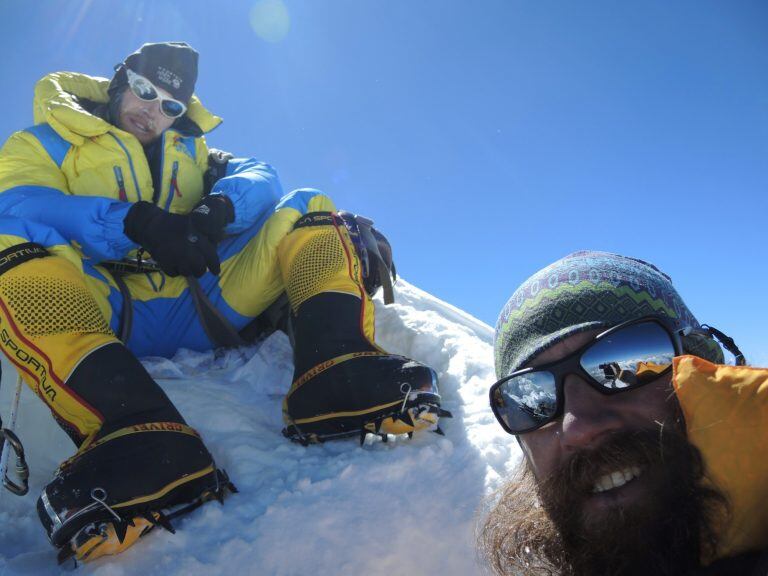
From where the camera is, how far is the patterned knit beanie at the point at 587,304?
4.63 ft

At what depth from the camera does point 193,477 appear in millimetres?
1519

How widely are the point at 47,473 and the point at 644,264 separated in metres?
2.38

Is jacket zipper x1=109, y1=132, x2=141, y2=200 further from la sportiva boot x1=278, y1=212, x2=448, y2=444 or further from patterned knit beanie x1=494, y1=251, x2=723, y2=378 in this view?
patterned knit beanie x1=494, y1=251, x2=723, y2=378

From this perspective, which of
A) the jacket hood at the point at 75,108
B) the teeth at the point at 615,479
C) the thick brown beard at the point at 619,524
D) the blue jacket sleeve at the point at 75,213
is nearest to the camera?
the thick brown beard at the point at 619,524

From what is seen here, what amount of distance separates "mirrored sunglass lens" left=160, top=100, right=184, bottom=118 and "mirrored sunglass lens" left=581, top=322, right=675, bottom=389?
2641 millimetres

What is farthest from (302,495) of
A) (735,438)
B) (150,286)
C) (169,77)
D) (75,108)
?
(169,77)

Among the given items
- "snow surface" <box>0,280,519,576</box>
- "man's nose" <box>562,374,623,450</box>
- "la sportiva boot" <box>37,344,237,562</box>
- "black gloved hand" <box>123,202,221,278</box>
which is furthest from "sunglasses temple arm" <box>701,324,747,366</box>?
"black gloved hand" <box>123,202,221,278</box>

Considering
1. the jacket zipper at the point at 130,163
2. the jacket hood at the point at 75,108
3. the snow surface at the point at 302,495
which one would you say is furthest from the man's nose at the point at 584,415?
the jacket hood at the point at 75,108

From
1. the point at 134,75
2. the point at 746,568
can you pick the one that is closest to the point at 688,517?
the point at 746,568

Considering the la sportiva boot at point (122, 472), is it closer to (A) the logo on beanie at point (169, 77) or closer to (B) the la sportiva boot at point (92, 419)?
(B) the la sportiva boot at point (92, 419)

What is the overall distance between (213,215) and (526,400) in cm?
164

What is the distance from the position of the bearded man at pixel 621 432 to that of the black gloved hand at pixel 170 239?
135 cm

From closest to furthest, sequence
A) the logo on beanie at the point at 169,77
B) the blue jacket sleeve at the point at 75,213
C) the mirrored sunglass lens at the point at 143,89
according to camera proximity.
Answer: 1. the blue jacket sleeve at the point at 75,213
2. the mirrored sunglass lens at the point at 143,89
3. the logo on beanie at the point at 169,77

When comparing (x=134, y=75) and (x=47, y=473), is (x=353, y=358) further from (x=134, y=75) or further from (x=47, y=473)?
(x=134, y=75)
